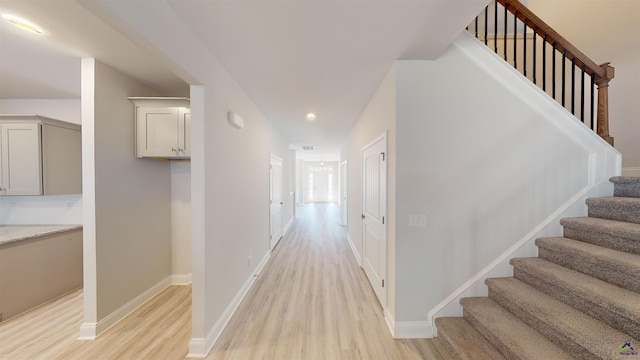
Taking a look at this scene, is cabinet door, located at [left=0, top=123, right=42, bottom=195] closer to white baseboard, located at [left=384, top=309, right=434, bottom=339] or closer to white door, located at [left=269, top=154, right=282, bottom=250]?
white door, located at [left=269, top=154, right=282, bottom=250]

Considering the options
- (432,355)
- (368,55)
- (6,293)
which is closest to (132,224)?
(6,293)

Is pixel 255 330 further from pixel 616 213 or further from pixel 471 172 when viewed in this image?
pixel 616 213

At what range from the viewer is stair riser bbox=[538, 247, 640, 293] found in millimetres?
1355

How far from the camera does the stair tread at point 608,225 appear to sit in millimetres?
1514

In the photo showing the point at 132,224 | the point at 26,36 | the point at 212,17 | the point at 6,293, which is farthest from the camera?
the point at 132,224

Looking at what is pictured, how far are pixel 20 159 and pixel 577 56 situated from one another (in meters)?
6.06

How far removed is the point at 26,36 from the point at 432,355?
425 cm

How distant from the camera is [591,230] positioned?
69.8 inches

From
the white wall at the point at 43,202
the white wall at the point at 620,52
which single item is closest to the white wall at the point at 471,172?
the white wall at the point at 620,52

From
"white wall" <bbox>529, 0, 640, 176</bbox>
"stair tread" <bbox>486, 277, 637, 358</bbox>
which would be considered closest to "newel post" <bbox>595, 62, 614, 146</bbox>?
"white wall" <bbox>529, 0, 640, 176</bbox>

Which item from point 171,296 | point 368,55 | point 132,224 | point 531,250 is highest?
point 368,55

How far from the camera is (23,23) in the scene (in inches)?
62.2

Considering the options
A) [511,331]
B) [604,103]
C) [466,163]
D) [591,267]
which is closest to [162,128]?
[466,163]

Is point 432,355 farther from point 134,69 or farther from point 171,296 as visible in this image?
point 134,69
